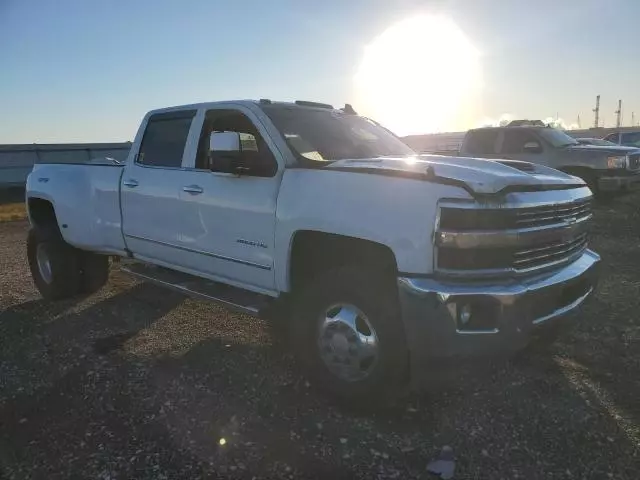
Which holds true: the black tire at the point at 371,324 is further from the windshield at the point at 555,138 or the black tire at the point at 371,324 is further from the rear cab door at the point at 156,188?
the windshield at the point at 555,138

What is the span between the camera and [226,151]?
12.2 feet

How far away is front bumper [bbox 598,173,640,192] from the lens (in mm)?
10970

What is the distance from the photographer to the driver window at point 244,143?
3.85 meters

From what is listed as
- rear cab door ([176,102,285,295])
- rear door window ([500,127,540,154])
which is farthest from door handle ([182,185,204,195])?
rear door window ([500,127,540,154])

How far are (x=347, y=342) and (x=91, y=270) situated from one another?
13.0 feet

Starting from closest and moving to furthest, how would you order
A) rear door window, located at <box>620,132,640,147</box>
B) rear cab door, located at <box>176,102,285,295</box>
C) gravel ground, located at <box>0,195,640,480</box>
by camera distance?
gravel ground, located at <box>0,195,640,480</box>, rear cab door, located at <box>176,102,285,295</box>, rear door window, located at <box>620,132,640,147</box>

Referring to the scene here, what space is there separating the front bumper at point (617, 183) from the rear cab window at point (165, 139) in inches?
369

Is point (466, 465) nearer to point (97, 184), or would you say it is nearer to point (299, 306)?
point (299, 306)

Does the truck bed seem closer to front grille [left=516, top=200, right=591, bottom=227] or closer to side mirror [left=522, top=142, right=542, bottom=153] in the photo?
front grille [left=516, top=200, right=591, bottom=227]

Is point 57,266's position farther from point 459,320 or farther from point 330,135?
point 459,320

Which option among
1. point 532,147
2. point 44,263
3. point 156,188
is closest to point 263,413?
point 156,188

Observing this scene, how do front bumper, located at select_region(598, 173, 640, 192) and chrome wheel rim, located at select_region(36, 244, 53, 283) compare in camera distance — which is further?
front bumper, located at select_region(598, 173, 640, 192)

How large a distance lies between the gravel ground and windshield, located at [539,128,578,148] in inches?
306

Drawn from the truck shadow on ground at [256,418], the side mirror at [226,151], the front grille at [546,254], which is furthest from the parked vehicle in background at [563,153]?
the side mirror at [226,151]
